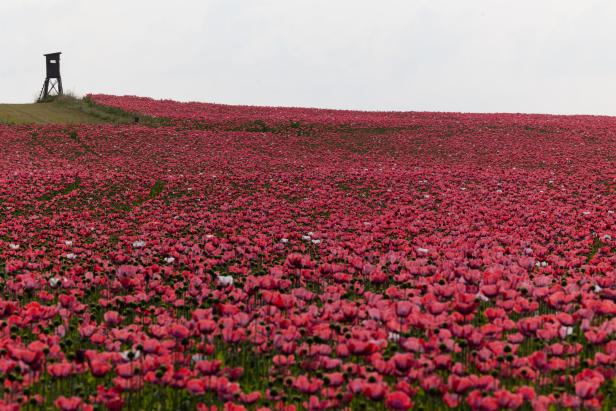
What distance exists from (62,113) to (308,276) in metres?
39.1

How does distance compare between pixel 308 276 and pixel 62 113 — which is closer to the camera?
pixel 308 276

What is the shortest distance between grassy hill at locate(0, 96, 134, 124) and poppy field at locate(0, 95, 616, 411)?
10.1 metres

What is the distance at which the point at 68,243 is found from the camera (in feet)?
32.1

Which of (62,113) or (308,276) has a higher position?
(62,113)

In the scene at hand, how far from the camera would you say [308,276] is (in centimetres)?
658

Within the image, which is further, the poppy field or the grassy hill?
the grassy hill

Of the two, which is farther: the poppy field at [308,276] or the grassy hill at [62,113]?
the grassy hill at [62,113]

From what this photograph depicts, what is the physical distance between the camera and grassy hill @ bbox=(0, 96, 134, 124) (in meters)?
37.6

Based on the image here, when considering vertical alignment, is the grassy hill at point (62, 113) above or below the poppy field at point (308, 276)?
above

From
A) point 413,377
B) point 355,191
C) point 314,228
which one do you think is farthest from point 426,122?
point 413,377

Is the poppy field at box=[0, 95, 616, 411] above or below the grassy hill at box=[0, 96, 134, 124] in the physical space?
below

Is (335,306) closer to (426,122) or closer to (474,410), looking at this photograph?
(474,410)

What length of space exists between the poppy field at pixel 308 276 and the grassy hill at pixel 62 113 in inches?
399

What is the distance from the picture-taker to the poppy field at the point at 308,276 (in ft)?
13.5
